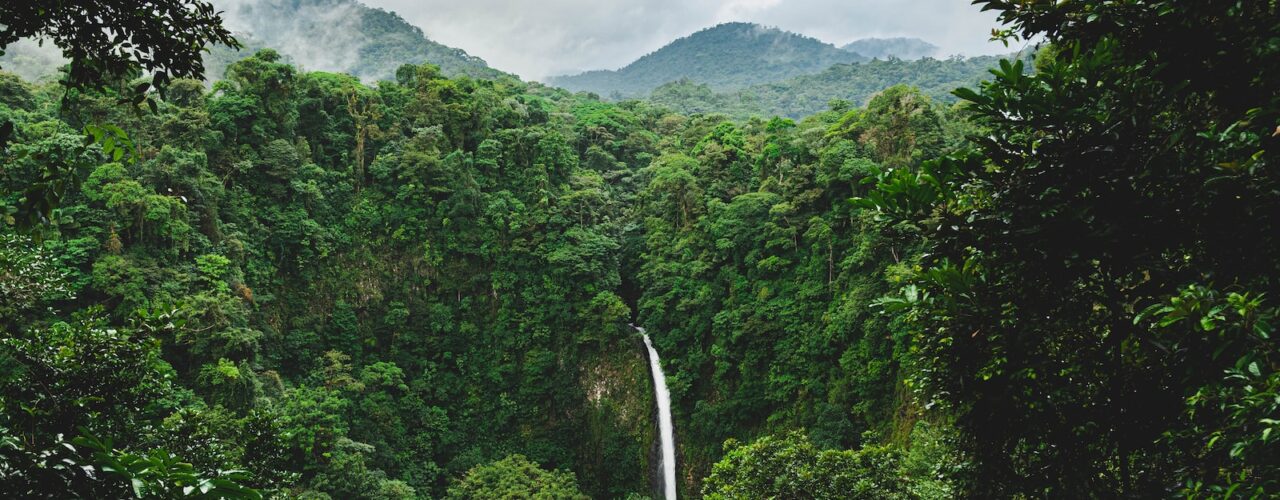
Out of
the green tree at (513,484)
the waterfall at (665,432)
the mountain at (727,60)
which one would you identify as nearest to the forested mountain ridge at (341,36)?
the mountain at (727,60)

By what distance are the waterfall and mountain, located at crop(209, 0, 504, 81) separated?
44.0 m

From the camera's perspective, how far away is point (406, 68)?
24609mm

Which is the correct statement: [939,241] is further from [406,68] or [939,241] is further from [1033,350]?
[406,68]

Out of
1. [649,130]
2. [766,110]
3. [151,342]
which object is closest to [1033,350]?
[151,342]

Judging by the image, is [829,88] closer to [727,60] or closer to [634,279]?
[727,60]

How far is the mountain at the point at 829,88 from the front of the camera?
5588 cm

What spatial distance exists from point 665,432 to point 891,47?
5060 inches

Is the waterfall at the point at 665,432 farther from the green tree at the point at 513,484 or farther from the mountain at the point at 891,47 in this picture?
the mountain at the point at 891,47

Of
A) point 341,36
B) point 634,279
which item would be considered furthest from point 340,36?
point 634,279

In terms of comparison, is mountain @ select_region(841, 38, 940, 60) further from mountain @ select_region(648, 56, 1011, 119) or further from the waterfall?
the waterfall

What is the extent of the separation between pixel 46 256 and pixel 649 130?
95.3 feet

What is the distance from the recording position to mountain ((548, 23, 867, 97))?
98625mm

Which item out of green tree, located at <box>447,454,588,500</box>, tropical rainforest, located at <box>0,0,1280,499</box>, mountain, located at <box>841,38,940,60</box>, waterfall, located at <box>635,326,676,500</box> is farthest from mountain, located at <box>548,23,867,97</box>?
green tree, located at <box>447,454,588,500</box>

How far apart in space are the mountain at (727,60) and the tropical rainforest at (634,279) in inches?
2698
